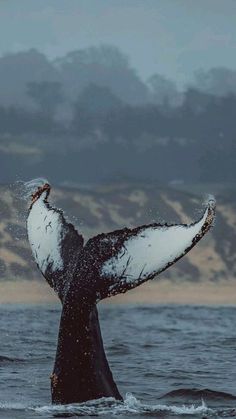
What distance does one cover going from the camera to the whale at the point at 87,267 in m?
9.44

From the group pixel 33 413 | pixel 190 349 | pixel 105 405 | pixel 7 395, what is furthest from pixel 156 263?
pixel 190 349

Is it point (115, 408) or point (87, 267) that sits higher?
point (87, 267)

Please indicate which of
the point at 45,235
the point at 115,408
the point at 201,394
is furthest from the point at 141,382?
the point at 45,235

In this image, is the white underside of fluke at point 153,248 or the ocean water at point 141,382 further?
the ocean water at point 141,382

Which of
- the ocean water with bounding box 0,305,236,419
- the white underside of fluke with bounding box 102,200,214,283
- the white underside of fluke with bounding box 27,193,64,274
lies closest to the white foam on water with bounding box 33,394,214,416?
the ocean water with bounding box 0,305,236,419

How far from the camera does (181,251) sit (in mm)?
9383

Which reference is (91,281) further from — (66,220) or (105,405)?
(105,405)

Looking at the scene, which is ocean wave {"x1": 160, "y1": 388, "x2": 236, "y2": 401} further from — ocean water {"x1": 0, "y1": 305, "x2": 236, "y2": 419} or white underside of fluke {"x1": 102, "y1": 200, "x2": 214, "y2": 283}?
white underside of fluke {"x1": 102, "y1": 200, "x2": 214, "y2": 283}

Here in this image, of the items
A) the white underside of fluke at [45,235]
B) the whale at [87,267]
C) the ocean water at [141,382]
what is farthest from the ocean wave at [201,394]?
the white underside of fluke at [45,235]

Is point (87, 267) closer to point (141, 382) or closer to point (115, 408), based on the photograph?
point (115, 408)

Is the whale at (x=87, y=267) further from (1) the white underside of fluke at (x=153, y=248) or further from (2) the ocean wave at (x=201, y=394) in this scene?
(2) the ocean wave at (x=201, y=394)

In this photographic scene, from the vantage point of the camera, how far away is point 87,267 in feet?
32.6

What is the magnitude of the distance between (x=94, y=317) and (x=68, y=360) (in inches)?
20.2

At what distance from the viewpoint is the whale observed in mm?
9438
